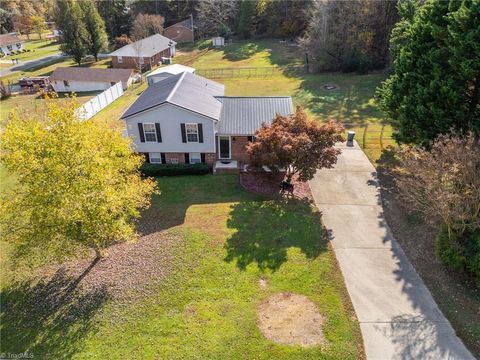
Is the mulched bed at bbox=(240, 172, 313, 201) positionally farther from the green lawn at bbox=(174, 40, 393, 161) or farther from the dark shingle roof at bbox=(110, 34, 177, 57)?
the dark shingle roof at bbox=(110, 34, 177, 57)

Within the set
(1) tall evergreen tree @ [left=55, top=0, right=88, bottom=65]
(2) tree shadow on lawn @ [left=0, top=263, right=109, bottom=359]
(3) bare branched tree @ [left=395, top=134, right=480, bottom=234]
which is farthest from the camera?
(1) tall evergreen tree @ [left=55, top=0, right=88, bottom=65]

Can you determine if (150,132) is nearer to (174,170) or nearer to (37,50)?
(174,170)

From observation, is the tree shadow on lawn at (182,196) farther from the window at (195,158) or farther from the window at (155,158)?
the window at (155,158)

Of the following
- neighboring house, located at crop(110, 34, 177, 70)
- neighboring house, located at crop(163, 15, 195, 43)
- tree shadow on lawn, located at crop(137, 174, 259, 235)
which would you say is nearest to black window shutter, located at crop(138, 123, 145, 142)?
tree shadow on lawn, located at crop(137, 174, 259, 235)

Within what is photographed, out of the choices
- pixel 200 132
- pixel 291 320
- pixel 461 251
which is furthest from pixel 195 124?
pixel 461 251

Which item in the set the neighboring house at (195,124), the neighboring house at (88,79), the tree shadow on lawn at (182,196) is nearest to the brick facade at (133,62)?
the neighboring house at (88,79)

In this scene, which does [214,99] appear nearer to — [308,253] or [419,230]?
[308,253]

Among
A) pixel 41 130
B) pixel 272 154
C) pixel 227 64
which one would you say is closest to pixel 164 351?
pixel 41 130
